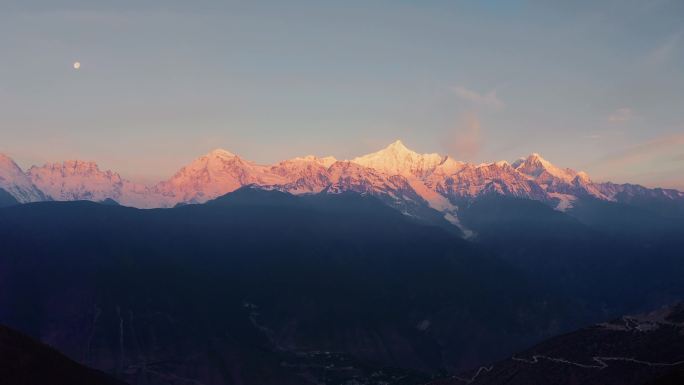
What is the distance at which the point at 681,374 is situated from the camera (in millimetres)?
177375

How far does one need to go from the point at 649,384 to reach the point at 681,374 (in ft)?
34.6

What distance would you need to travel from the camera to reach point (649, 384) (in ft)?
609
